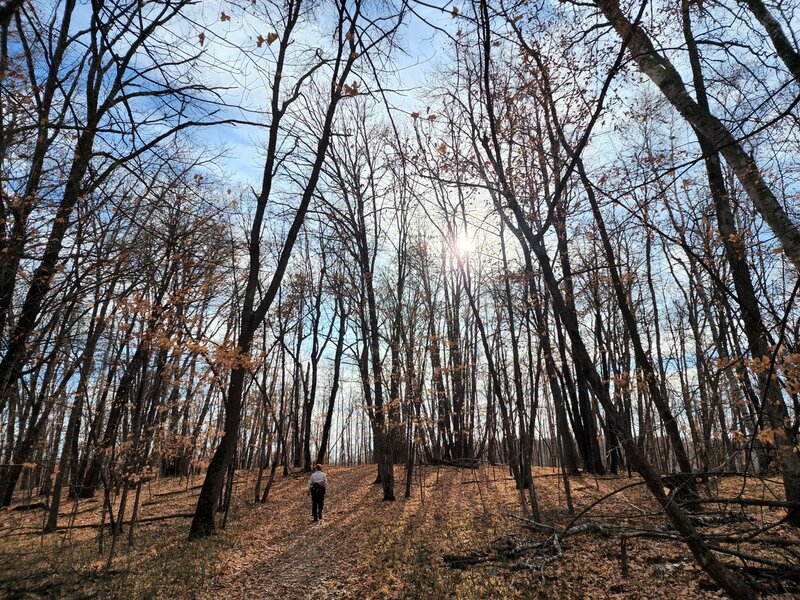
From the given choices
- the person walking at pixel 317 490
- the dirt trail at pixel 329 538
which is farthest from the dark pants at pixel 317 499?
the dirt trail at pixel 329 538

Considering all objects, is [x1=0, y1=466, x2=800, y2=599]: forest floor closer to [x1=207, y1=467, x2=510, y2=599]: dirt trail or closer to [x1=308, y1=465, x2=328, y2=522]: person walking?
[x1=207, y1=467, x2=510, y2=599]: dirt trail

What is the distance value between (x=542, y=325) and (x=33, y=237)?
8252 mm

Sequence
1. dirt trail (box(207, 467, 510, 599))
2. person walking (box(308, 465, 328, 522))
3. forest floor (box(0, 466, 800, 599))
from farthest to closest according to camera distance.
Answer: person walking (box(308, 465, 328, 522)) → dirt trail (box(207, 467, 510, 599)) → forest floor (box(0, 466, 800, 599))

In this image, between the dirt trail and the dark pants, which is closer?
the dirt trail

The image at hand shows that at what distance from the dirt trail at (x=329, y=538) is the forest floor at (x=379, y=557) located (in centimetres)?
3

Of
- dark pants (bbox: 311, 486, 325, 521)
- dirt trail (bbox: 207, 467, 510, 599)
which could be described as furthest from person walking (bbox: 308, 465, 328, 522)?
dirt trail (bbox: 207, 467, 510, 599)

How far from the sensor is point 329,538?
9.11 m

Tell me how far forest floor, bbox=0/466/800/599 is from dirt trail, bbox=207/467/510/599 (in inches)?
1.3

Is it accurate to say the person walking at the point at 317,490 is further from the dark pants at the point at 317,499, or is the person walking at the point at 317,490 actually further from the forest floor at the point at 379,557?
the forest floor at the point at 379,557

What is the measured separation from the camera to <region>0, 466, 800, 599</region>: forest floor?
5.54 meters

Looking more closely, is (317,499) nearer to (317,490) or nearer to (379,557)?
(317,490)

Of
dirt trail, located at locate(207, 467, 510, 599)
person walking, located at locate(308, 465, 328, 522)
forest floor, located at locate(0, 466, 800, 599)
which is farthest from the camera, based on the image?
person walking, located at locate(308, 465, 328, 522)

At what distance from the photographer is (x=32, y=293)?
578cm

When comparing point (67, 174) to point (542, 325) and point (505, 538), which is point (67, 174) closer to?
point (542, 325)
